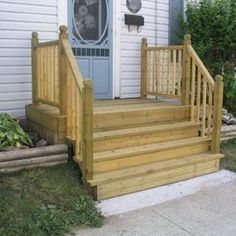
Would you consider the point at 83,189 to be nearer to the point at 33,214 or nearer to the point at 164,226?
the point at 33,214

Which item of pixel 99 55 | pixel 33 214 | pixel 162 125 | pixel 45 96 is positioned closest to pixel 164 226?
pixel 33 214

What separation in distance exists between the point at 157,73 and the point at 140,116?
4.58 ft

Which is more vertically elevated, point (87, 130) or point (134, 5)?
point (134, 5)

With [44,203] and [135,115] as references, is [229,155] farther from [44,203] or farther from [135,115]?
[44,203]

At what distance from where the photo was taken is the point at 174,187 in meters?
4.34

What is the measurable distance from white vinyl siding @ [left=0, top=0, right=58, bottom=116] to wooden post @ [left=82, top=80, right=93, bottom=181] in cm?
188

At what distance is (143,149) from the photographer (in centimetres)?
444

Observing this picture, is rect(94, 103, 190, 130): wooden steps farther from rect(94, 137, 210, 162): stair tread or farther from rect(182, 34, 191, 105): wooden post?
rect(94, 137, 210, 162): stair tread

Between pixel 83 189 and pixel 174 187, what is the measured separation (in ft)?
3.54

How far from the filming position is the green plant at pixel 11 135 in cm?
444

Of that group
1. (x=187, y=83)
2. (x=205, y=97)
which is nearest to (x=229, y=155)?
(x=205, y=97)

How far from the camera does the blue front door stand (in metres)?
5.75

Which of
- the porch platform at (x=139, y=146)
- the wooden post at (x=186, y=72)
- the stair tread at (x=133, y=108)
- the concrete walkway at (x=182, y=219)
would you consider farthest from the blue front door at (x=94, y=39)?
the concrete walkway at (x=182, y=219)

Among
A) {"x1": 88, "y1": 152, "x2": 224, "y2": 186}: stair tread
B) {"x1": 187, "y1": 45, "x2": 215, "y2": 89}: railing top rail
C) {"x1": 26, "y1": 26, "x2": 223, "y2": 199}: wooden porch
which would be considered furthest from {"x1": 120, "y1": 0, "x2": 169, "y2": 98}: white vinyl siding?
{"x1": 88, "y1": 152, "x2": 224, "y2": 186}: stair tread
